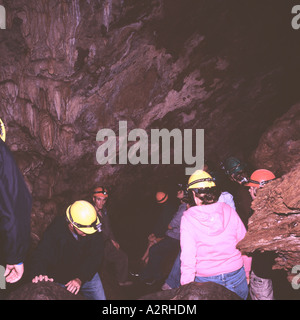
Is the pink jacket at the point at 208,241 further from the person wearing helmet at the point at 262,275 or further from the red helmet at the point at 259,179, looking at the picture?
the red helmet at the point at 259,179

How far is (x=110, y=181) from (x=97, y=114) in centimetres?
199

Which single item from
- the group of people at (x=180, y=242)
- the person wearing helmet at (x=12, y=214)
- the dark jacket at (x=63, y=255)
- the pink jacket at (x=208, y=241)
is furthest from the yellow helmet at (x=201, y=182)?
the person wearing helmet at (x=12, y=214)

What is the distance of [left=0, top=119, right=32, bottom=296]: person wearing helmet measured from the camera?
2.15 meters

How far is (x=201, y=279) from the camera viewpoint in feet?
9.07

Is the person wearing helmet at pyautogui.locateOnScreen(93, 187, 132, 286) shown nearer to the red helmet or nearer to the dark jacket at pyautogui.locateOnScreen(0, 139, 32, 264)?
the dark jacket at pyautogui.locateOnScreen(0, 139, 32, 264)

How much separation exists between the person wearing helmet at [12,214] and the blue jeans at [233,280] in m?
1.93

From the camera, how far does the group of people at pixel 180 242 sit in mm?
2219

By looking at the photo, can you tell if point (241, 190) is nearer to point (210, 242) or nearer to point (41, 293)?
point (210, 242)

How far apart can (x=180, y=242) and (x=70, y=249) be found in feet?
5.29

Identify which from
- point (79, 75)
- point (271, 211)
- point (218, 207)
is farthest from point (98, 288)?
point (79, 75)

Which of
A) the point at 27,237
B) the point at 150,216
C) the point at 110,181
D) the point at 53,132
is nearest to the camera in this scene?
the point at 27,237

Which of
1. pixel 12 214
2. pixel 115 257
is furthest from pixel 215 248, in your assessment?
pixel 115 257

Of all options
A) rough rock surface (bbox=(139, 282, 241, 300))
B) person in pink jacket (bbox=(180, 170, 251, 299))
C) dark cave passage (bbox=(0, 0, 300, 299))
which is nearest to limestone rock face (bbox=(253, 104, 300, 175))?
dark cave passage (bbox=(0, 0, 300, 299))

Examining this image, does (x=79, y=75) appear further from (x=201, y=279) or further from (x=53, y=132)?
(x=201, y=279)
